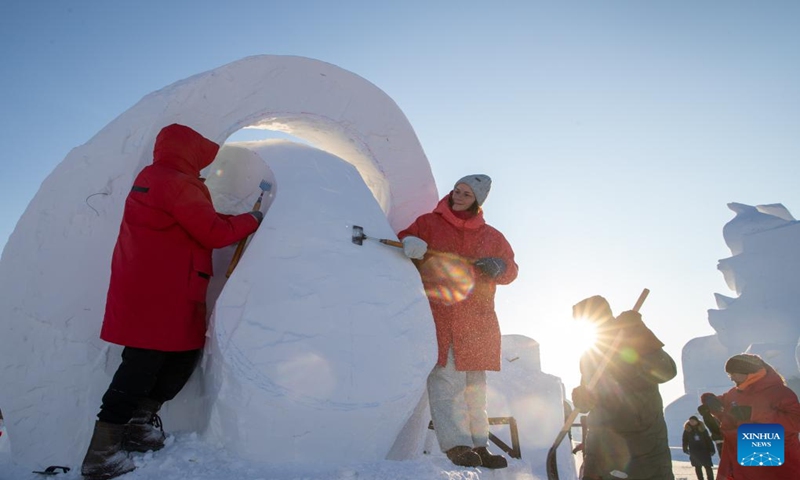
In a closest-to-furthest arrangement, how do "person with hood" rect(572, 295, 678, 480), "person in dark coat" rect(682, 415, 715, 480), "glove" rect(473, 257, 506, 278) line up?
"glove" rect(473, 257, 506, 278)
"person with hood" rect(572, 295, 678, 480)
"person in dark coat" rect(682, 415, 715, 480)

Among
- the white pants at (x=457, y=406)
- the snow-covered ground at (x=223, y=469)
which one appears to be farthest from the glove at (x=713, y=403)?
the snow-covered ground at (x=223, y=469)

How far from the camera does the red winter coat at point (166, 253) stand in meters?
2.25

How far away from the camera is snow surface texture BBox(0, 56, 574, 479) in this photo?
2.24 meters

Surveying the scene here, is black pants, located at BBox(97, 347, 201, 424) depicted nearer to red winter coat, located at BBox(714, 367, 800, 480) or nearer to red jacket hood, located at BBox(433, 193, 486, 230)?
red jacket hood, located at BBox(433, 193, 486, 230)

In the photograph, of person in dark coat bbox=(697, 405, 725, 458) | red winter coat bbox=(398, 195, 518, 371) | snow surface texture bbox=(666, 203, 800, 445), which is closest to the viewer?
red winter coat bbox=(398, 195, 518, 371)

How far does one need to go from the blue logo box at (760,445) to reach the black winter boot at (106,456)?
155 inches

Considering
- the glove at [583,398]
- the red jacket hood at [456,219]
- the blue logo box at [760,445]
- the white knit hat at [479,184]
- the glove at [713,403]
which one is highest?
the white knit hat at [479,184]

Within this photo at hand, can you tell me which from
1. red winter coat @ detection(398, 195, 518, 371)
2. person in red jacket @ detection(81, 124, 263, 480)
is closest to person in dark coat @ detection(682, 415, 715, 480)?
red winter coat @ detection(398, 195, 518, 371)

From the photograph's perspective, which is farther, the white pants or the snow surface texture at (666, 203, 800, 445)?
the snow surface texture at (666, 203, 800, 445)

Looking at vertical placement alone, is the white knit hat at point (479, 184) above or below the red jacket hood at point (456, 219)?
above

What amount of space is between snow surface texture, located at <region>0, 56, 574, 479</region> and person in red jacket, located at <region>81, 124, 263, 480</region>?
0.37 feet

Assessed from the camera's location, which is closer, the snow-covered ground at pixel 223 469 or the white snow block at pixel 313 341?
the snow-covered ground at pixel 223 469

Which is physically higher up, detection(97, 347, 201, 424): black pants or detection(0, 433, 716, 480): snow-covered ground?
detection(97, 347, 201, 424): black pants

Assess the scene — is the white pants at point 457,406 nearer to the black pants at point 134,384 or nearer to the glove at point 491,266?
the glove at point 491,266
